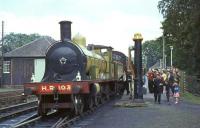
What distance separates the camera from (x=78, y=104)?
19547mm

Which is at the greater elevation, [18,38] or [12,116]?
[18,38]

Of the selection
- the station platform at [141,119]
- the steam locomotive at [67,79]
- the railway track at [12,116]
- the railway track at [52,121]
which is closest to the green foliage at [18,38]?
the railway track at [12,116]

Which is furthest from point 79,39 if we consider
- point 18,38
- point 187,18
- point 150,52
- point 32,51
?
point 150,52

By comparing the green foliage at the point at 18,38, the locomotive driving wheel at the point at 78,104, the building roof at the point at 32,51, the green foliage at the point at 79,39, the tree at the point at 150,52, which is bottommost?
the locomotive driving wheel at the point at 78,104

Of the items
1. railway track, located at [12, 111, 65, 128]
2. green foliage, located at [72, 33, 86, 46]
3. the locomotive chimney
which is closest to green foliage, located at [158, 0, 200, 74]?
green foliage, located at [72, 33, 86, 46]

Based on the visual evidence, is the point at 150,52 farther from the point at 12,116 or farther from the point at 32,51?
the point at 12,116

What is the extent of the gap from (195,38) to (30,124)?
21.1 m

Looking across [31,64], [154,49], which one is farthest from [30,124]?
[154,49]

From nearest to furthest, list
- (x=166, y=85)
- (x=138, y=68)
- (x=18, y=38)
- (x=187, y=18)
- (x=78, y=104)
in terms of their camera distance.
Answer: (x=78, y=104), (x=138, y=68), (x=166, y=85), (x=187, y=18), (x=18, y=38)

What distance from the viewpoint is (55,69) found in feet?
67.2

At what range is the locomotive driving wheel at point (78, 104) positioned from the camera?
19.0 meters

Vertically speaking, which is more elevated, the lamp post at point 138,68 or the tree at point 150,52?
the tree at point 150,52

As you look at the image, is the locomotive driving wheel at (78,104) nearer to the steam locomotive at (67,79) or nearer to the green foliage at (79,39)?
the steam locomotive at (67,79)

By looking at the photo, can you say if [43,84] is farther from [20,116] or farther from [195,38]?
[195,38]
